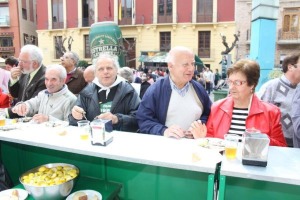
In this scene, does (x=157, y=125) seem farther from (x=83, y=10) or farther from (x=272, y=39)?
(x=83, y=10)

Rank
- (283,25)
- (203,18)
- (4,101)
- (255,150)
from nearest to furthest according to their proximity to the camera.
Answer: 1. (255,150)
2. (4,101)
3. (283,25)
4. (203,18)

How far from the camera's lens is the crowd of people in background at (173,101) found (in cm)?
194

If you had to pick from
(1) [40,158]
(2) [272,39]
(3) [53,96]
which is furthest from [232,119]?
(2) [272,39]

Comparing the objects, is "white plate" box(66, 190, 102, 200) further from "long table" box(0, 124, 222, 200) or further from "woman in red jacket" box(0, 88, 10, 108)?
"woman in red jacket" box(0, 88, 10, 108)

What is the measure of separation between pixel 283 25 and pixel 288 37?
1137mm

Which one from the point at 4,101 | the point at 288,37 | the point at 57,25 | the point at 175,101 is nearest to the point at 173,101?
the point at 175,101

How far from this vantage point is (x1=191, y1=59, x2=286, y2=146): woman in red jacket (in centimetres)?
190

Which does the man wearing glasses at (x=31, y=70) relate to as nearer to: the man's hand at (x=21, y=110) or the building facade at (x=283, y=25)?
the man's hand at (x=21, y=110)

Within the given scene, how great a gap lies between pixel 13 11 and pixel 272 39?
1094 inches

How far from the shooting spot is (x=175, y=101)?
2223 mm

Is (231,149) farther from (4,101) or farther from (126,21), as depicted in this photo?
(126,21)

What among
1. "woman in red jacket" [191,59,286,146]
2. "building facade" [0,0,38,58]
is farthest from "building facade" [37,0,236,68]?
"woman in red jacket" [191,59,286,146]

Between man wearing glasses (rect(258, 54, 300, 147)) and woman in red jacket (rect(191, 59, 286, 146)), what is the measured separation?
66cm

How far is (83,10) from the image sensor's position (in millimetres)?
25641
